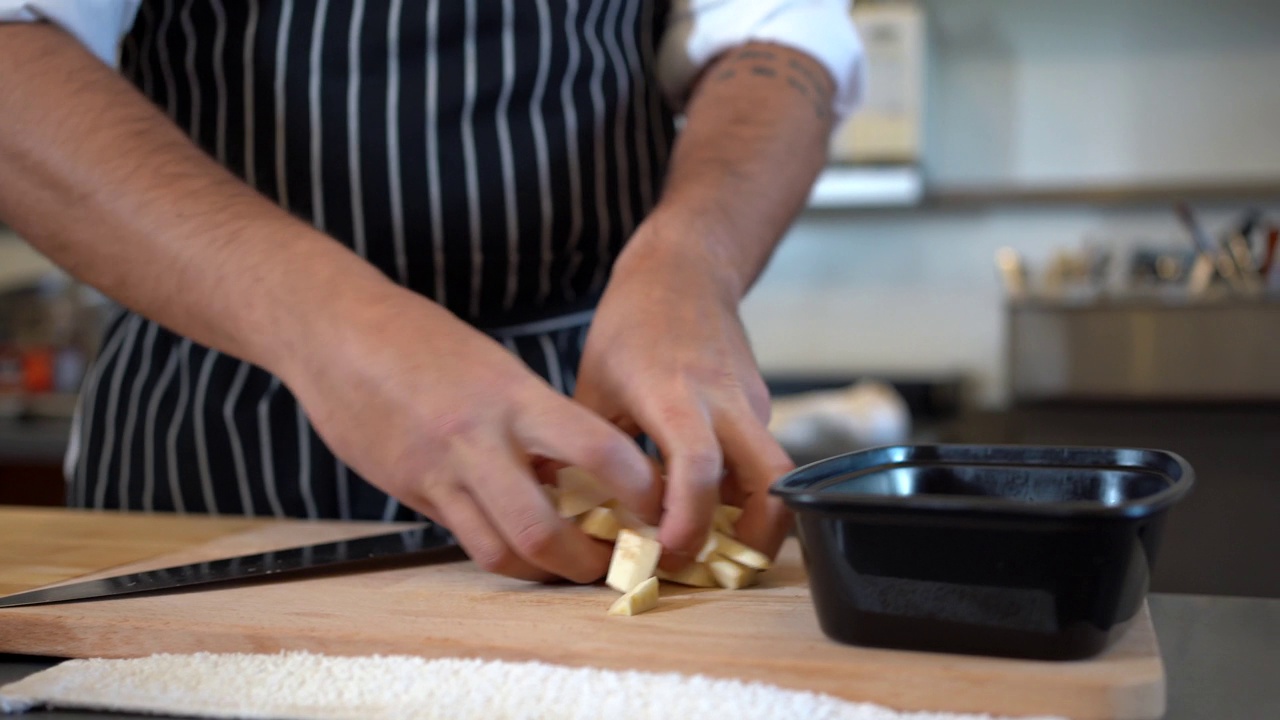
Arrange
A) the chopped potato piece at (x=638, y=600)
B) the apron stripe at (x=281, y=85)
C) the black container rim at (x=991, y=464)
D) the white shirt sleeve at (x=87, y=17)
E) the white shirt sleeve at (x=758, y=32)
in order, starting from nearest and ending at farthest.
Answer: the black container rim at (x=991, y=464) → the chopped potato piece at (x=638, y=600) → the white shirt sleeve at (x=87, y=17) → the apron stripe at (x=281, y=85) → the white shirt sleeve at (x=758, y=32)

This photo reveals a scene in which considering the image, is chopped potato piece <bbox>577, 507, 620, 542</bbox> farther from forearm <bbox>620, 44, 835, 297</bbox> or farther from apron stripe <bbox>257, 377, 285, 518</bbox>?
apron stripe <bbox>257, 377, 285, 518</bbox>

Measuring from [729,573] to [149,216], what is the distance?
0.40 m

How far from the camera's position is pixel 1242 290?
2018mm

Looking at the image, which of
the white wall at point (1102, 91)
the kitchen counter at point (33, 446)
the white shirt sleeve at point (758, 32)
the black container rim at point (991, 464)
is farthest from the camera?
the white wall at point (1102, 91)

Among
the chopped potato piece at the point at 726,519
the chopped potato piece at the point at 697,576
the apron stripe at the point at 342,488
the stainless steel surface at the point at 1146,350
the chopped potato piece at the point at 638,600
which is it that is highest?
the chopped potato piece at the point at 726,519

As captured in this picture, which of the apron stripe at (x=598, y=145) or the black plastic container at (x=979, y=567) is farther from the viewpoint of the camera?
the apron stripe at (x=598, y=145)

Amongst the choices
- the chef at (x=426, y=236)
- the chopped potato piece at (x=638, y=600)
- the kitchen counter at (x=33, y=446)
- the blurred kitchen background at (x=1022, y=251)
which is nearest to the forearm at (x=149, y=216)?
the chef at (x=426, y=236)

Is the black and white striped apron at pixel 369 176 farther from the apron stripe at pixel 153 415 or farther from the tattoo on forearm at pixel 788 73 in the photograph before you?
the tattoo on forearm at pixel 788 73

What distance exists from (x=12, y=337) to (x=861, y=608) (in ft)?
8.13

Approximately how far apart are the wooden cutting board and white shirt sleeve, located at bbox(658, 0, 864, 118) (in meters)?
0.47

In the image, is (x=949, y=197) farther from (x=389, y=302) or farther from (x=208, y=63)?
(x=389, y=302)

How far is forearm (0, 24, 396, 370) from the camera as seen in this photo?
26.9 inches

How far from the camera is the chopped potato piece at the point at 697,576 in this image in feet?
2.23

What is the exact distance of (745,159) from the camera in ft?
2.91
